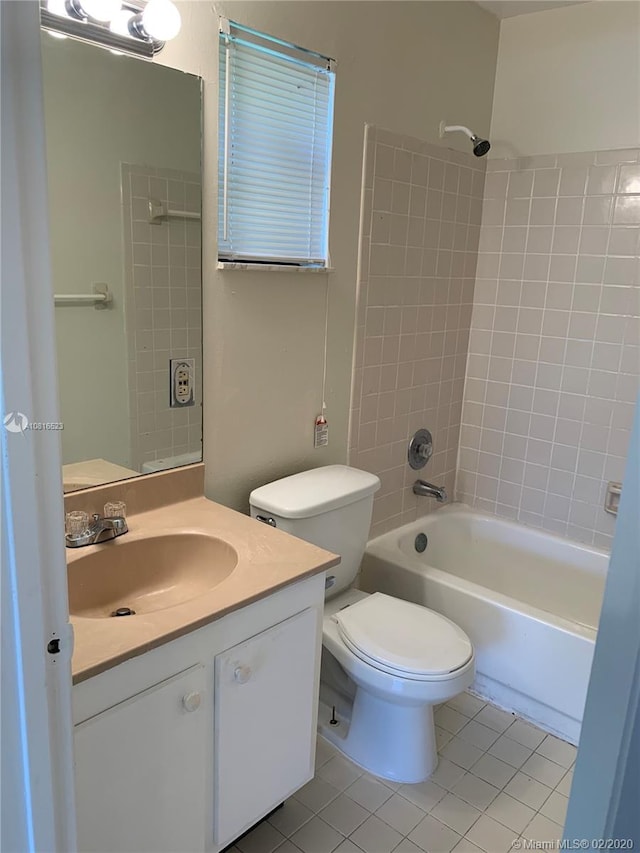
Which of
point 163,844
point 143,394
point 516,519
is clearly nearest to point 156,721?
point 163,844

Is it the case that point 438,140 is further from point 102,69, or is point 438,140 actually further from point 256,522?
point 256,522

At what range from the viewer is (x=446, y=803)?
1861 mm

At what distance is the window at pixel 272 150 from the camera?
174 cm

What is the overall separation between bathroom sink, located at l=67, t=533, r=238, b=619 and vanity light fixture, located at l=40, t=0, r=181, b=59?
3.76ft

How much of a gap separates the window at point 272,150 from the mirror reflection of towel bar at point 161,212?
5.1 inches

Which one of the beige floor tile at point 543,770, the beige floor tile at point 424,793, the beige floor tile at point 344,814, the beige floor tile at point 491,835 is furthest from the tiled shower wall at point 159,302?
the beige floor tile at point 543,770

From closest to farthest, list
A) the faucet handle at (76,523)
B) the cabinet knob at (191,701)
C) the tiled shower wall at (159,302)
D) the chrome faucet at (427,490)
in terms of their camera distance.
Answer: the cabinet knob at (191,701)
the faucet handle at (76,523)
the tiled shower wall at (159,302)
the chrome faucet at (427,490)

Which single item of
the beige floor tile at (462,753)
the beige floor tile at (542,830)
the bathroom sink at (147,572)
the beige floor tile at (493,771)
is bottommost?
the beige floor tile at (462,753)

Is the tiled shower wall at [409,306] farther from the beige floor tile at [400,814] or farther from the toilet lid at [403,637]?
the beige floor tile at [400,814]

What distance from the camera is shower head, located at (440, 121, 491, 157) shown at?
238cm

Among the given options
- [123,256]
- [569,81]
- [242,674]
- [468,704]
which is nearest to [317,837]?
[242,674]

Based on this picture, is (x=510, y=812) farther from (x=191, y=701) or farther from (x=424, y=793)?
(x=191, y=701)

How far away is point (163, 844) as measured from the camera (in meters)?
1.34

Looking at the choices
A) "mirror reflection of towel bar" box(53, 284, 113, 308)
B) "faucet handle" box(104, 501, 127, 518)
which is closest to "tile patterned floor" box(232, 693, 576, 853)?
"faucet handle" box(104, 501, 127, 518)
